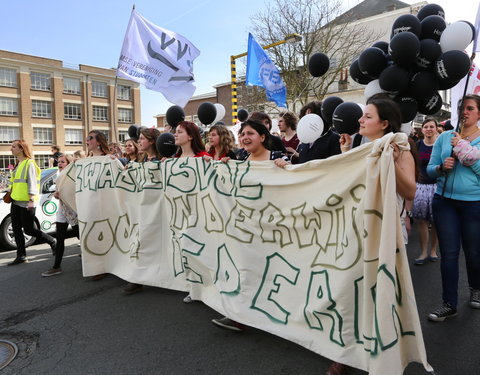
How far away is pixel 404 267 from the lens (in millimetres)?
2127

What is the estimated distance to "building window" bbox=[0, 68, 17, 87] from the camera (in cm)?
4206

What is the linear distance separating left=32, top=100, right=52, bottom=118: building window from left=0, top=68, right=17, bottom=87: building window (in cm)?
291

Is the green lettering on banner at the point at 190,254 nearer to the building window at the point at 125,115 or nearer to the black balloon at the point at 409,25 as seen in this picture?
the black balloon at the point at 409,25

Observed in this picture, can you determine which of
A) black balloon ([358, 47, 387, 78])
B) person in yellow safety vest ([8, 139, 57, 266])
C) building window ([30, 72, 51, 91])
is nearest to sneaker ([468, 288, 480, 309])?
black balloon ([358, 47, 387, 78])

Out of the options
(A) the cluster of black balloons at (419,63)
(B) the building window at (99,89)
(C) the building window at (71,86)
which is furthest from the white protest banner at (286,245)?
(B) the building window at (99,89)

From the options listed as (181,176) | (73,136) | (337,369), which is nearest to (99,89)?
(73,136)

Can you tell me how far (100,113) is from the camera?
51.0 metres

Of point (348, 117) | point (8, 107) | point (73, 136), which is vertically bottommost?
point (348, 117)

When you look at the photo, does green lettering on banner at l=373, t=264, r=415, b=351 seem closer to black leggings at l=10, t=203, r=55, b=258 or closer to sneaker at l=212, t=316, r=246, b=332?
sneaker at l=212, t=316, r=246, b=332

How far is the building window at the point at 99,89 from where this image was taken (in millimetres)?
50312

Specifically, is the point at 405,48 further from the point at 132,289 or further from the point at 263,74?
the point at 263,74

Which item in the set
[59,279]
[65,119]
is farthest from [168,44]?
[65,119]

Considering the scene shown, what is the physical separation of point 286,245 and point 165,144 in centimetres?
213

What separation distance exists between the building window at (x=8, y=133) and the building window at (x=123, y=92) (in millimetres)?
14775
